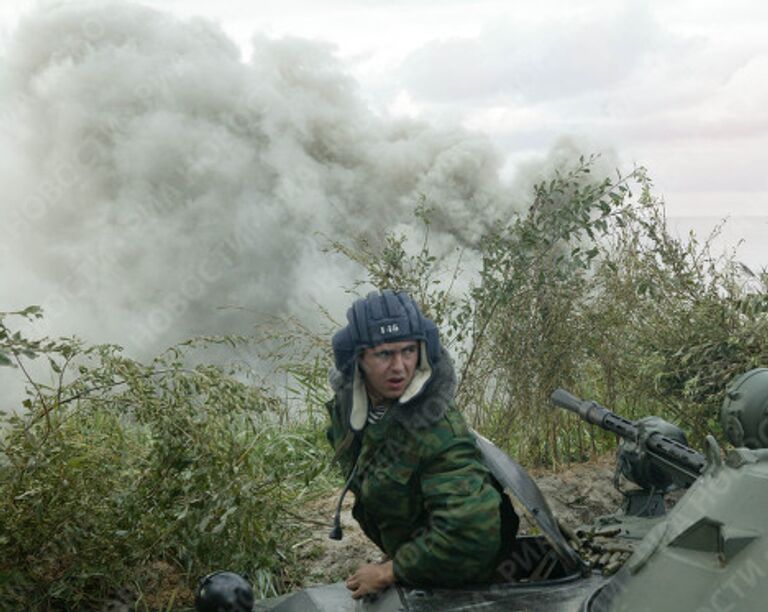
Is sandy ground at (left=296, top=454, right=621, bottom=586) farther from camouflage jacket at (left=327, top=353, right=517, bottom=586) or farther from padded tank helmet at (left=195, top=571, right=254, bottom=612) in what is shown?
padded tank helmet at (left=195, top=571, right=254, bottom=612)

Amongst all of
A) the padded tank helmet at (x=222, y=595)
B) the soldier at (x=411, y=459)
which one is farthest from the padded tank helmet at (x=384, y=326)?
the padded tank helmet at (x=222, y=595)

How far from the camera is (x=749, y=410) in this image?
11.0ft

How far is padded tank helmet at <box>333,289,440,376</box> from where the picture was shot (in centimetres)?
371

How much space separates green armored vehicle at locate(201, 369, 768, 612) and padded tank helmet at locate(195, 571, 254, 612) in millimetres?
20

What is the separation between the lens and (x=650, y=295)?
25.3 feet

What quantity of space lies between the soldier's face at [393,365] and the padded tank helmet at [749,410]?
96 centimetres

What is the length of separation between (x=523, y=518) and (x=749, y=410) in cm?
293

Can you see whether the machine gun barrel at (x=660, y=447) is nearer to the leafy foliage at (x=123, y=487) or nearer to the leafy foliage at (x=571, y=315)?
the leafy foliage at (x=123, y=487)

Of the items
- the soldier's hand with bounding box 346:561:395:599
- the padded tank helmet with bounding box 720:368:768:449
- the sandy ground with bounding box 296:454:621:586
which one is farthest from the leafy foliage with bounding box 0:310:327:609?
the padded tank helmet with bounding box 720:368:768:449

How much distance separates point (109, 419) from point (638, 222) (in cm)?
364

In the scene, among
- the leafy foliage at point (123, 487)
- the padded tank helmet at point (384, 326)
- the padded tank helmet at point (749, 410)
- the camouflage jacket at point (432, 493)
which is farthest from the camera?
the leafy foliage at point (123, 487)

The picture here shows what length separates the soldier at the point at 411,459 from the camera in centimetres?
351

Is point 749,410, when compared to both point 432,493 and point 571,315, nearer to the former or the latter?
point 432,493

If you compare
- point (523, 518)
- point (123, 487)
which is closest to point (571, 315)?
point (523, 518)
